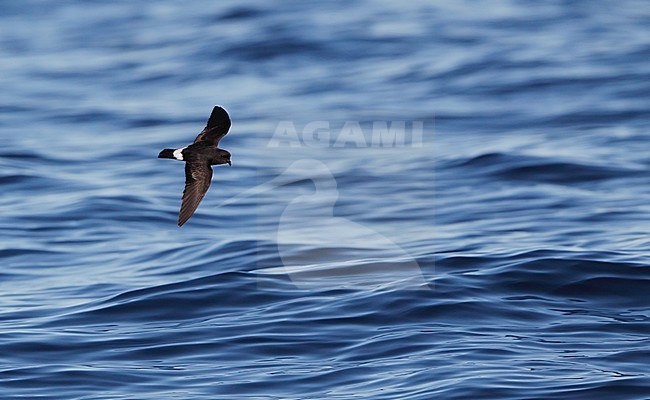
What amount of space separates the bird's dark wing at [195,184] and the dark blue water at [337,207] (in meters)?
1.42

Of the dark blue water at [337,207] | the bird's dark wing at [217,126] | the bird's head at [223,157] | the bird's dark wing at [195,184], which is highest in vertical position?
the bird's dark wing at [217,126]

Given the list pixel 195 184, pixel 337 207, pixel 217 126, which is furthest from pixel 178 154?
pixel 337 207

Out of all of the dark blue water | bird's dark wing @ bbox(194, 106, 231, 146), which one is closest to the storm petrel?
bird's dark wing @ bbox(194, 106, 231, 146)

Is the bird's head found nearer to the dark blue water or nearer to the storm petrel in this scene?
the storm petrel

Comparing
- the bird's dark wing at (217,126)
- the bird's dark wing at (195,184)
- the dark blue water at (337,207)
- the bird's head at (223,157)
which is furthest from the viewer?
the dark blue water at (337,207)

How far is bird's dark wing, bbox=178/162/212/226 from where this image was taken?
27.0ft

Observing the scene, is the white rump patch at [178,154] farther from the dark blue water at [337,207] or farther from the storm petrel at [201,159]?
the dark blue water at [337,207]

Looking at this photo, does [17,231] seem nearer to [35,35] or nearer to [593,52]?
[593,52]

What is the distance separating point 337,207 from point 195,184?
6506mm

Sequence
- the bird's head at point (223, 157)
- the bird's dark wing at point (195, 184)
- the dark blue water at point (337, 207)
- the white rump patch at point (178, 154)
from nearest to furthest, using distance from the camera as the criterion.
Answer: the white rump patch at point (178, 154)
the bird's dark wing at point (195, 184)
the bird's head at point (223, 157)
the dark blue water at point (337, 207)

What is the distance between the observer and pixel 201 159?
8.51 metres

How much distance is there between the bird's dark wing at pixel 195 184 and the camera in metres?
8.23

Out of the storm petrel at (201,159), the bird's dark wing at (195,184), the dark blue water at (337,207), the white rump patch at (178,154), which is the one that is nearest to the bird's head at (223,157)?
the storm petrel at (201,159)

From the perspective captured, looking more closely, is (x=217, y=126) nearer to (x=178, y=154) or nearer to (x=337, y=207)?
(x=178, y=154)
